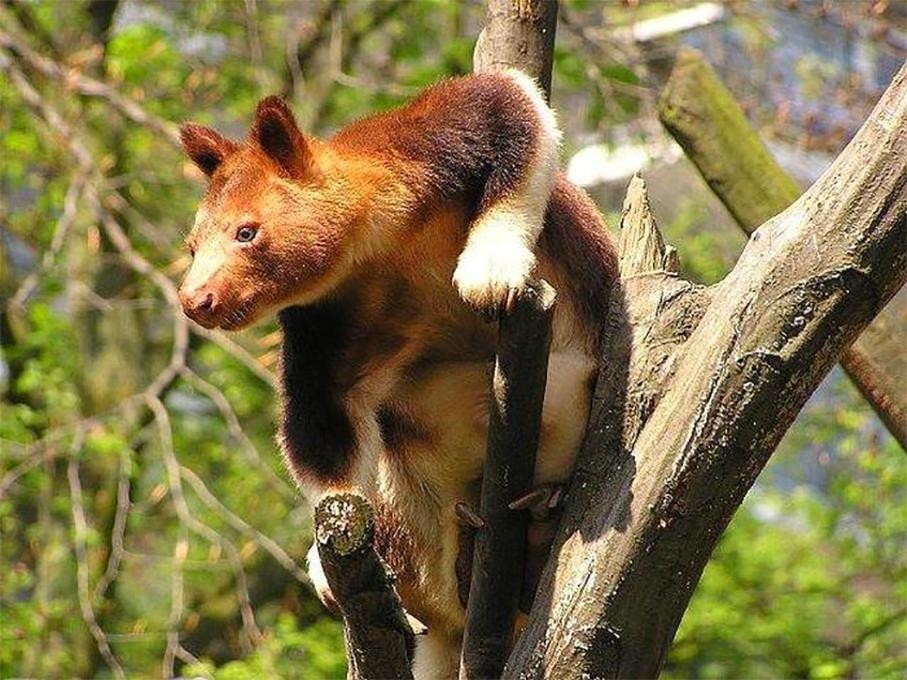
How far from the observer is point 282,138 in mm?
3666

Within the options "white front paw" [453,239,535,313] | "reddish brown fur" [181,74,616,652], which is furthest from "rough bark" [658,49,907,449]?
"white front paw" [453,239,535,313]

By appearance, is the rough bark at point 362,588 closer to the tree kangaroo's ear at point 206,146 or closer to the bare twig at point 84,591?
the tree kangaroo's ear at point 206,146

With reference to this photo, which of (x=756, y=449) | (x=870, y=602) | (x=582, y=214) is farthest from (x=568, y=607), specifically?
(x=870, y=602)

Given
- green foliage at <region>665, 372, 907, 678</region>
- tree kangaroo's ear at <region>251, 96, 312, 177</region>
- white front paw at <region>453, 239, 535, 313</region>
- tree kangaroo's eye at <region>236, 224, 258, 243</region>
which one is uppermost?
green foliage at <region>665, 372, 907, 678</region>

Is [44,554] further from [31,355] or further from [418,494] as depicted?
[418,494]

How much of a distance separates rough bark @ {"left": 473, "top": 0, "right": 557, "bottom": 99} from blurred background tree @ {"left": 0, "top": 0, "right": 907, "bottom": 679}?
3.91 metres

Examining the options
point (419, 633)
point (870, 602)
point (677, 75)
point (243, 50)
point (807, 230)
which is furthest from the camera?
point (243, 50)

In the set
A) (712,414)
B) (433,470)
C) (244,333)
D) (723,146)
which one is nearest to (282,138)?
(433,470)

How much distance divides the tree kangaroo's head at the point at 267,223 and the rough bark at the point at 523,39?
0.84 meters

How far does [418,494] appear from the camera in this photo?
4.04 metres

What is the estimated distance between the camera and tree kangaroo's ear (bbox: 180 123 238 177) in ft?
12.5

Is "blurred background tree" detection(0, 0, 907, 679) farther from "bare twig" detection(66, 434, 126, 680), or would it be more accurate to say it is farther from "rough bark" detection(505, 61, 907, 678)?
"rough bark" detection(505, 61, 907, 678)

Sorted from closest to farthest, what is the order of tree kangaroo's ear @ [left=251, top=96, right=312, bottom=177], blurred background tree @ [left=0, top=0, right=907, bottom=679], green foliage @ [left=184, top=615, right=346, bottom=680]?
tree kangaroo's ear @ [left=251, top=96, right=312, bottom=177] < green foliage @ [left=184, top=615, right=346, bottom=680] < blurred background tree @ [left=0, top=0, right=907, bottom=679]

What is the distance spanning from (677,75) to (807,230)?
189cm
